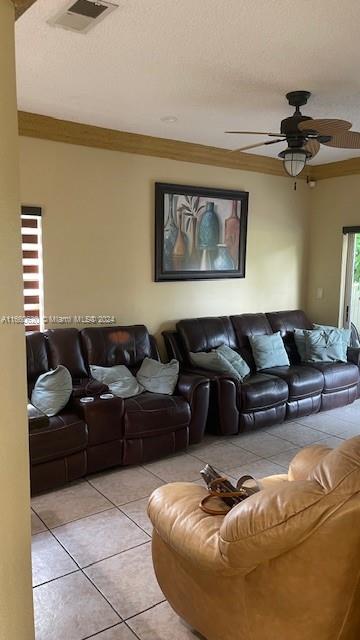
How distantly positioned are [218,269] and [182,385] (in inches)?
67.0

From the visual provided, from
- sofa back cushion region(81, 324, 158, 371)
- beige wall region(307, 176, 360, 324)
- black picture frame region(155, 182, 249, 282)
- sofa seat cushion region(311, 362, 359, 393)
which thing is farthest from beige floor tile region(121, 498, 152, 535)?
beige wall region(307, 176, 360, 324)

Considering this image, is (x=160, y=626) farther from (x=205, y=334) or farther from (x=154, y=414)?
(x=205, y=334)

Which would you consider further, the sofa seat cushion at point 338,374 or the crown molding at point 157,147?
the sofa seat cushion at point 338,374

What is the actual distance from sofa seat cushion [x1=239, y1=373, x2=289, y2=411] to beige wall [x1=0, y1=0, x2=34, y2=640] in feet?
10.1

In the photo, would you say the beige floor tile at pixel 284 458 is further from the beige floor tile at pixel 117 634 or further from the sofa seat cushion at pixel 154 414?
the beige floor tile at pixel 117 634

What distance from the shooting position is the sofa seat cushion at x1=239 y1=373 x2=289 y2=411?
4336 mm

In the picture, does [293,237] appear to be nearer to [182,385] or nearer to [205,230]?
[205,230]

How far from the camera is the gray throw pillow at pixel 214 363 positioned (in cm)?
438

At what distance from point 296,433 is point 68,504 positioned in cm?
226

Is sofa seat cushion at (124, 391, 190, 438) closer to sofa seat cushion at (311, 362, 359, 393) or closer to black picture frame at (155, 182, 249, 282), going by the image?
black picture frame at (155, 182, 249, 282)

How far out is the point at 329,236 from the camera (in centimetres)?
600

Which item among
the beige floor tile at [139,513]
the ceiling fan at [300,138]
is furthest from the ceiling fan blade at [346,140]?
the beige floor tile at [139,513]

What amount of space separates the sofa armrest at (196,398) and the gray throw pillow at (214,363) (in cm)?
34

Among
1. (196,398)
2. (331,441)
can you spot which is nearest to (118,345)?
(196,398)
